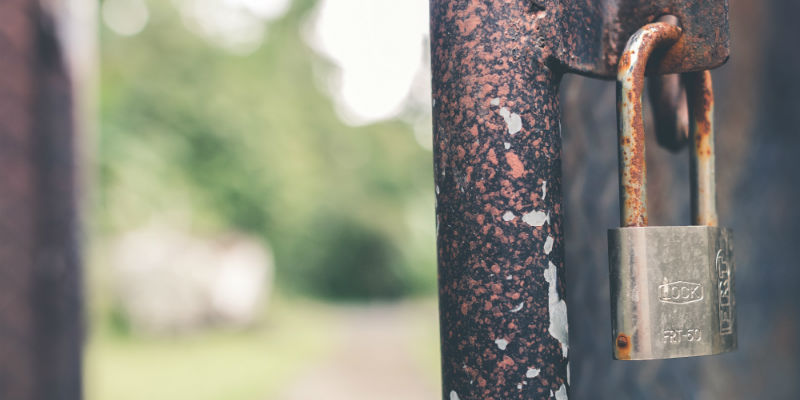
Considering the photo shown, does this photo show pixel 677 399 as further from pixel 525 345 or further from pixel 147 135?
pixel 147 135

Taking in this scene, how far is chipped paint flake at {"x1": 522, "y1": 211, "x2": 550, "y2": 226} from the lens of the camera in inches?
19.3

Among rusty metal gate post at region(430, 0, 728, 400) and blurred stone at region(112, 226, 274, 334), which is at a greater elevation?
rusty metal gate post at region(430, 0, 728, 400)

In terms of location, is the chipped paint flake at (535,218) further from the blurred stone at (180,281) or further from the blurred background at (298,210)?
the blurred stone at (180,281)

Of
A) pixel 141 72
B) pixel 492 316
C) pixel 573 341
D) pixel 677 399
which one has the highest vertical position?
pixel 141 72

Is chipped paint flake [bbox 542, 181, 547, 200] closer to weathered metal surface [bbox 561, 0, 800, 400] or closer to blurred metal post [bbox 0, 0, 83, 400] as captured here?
weathered metal surface [bbox 561, 0, 800, 400]

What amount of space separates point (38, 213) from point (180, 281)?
564cm

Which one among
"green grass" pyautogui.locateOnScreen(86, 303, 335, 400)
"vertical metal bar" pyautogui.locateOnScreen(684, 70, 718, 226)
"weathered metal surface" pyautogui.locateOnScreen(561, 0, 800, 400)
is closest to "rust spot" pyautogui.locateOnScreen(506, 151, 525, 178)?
"vertical metal bar" pyautogui.locateOnScreen(684, 70, 718, 226)

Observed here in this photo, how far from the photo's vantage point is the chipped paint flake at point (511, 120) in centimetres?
49

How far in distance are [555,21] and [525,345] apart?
0.28 m

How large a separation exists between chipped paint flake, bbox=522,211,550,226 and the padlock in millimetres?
68

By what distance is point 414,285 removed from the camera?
55.7ft

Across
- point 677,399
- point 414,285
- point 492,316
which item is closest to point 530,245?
point 492,316

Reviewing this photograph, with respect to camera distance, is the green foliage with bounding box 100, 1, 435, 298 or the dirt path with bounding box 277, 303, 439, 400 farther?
the green foliage with bounding box 100, 1, 435, 298

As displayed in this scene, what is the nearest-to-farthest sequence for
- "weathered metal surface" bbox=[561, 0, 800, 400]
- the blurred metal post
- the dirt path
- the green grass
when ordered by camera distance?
"weathered metal surface" bbox=[561, 0, 800, 400], the blurred metal post, the green grass, the dirt path
